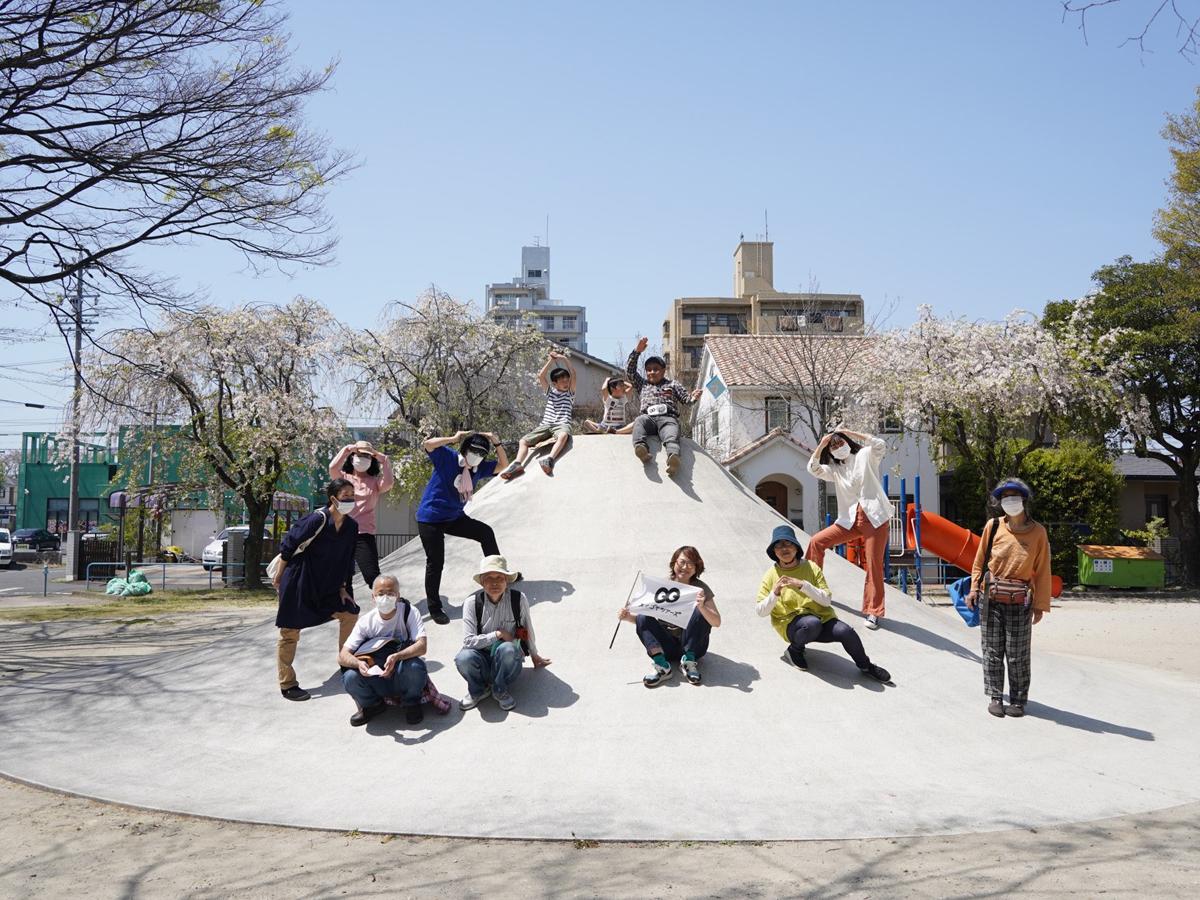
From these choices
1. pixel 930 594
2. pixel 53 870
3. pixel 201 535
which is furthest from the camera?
pixel 201 535

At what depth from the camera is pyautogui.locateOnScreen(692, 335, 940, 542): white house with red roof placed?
31078 mm

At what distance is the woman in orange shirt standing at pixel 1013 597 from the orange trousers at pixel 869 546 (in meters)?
1.16

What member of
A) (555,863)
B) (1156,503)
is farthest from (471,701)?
(1156,503)

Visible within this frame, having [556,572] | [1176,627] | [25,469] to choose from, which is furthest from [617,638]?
[25,469]

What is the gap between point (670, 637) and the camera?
7227mm

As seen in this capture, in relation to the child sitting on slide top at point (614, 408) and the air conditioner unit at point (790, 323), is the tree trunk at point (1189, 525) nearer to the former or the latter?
the air conditioner unit at point (790, 323)

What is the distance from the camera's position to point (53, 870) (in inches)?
185

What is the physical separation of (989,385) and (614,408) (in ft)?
52.2

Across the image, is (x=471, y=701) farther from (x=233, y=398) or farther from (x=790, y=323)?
(x=790, y=323)

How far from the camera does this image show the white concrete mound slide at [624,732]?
5492 millimetres

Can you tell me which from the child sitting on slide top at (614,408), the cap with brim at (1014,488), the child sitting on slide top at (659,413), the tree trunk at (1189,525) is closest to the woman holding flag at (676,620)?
the cap with brim at (1014,488)

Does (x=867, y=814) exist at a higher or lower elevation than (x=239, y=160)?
lower

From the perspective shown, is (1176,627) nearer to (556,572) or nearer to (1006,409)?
(1006,409)

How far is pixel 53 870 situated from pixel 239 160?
11.4 m
